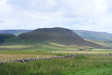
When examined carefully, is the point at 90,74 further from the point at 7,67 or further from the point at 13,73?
the point at 7,67

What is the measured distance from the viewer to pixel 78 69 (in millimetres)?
40062

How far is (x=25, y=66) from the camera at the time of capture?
40531mm

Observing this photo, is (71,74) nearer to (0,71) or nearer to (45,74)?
(45,74)

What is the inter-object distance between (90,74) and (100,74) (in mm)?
1442

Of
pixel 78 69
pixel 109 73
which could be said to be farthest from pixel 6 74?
pixel 109 73

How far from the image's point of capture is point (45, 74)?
114 feet

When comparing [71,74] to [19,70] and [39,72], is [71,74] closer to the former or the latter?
[39,72]

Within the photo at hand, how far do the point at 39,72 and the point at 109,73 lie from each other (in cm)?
1038

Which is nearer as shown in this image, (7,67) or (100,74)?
(100,74)

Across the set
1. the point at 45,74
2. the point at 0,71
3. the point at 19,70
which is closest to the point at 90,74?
the point at 45,74

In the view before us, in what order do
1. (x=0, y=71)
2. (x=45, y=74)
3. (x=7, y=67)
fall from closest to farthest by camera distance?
(x=45, y=74)
(x=0, y=71)
(x=7, y=67)

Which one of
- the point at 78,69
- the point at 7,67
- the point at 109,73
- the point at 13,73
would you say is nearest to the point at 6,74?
the point at 13,73

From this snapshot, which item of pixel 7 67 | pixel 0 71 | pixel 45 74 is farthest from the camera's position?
pixel 7 67

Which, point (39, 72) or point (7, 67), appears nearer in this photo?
point (39, 72)
